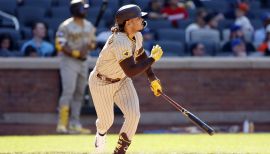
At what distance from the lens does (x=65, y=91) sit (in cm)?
1463

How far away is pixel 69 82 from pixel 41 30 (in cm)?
155

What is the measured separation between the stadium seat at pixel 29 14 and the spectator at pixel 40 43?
787 millimetres

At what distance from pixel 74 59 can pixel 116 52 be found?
5.44m

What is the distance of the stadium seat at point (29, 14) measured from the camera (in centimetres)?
1719

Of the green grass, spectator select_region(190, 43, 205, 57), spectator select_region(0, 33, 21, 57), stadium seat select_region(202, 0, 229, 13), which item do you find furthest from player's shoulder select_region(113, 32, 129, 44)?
stadium seat select_region(202, 0, 229, 13)

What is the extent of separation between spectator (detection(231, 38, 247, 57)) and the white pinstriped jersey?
23.6 ft

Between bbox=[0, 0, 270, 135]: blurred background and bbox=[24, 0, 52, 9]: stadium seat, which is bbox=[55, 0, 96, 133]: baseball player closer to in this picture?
bbox=[0, 0, 270, 135]: blurred background

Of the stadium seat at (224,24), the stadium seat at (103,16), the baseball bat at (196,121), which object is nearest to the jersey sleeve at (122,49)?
the baseball bat at (196,121)

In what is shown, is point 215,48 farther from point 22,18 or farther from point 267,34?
point 22,18

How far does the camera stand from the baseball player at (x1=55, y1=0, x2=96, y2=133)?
14422 mm

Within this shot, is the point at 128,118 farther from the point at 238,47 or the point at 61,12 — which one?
the point at 61,12

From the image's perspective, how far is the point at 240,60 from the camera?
1623 cm

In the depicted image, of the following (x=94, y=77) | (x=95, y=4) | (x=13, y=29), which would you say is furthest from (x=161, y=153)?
(x=95, y=4)

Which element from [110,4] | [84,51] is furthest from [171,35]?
[84,51]
